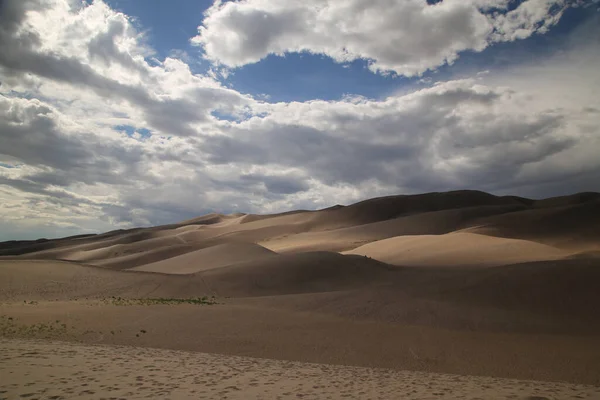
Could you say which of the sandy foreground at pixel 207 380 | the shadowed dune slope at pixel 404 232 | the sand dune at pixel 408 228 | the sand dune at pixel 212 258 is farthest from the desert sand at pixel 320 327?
the sand dune at pixel 408 228

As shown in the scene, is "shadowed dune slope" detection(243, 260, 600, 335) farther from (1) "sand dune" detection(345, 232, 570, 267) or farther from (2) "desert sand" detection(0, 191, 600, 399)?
(1) "sand dune" detection(345, 232, 570, 267)

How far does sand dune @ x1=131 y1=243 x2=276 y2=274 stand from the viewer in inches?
1378

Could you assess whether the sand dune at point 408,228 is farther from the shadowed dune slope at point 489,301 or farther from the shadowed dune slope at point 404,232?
the shadowed dune slope at point 489,301

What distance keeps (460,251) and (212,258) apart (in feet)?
69.7

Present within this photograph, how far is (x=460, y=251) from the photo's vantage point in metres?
33.6

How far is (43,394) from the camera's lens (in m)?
6.04

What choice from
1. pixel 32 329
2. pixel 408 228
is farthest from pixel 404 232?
pixel 32 329

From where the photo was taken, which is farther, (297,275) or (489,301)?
(297,275)

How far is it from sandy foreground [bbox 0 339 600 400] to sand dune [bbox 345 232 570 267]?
2089 centimetres

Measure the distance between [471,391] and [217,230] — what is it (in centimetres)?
8763

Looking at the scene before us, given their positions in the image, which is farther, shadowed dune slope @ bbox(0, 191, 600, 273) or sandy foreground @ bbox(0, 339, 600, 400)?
shadowed dune slope @ bbox(0, 191, 600, 273)

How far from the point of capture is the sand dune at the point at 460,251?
30152 millimetres

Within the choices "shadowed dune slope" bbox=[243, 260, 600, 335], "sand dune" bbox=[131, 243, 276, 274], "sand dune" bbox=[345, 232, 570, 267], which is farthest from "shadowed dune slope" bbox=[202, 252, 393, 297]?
"sand dune" bbox=[131, 243, 276, 274]

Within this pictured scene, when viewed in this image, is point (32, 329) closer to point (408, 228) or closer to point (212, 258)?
point (212, 258)
